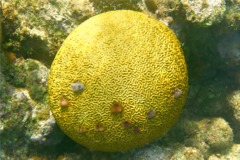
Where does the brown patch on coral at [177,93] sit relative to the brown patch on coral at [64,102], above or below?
above

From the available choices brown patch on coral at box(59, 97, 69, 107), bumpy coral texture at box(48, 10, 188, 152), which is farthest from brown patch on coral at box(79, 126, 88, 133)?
brown patch on coral at box(59, 97, 69, 107)

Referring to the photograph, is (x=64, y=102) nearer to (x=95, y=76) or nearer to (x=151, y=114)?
(x=95, y=76)

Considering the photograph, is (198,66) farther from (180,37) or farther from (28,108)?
(28,108)

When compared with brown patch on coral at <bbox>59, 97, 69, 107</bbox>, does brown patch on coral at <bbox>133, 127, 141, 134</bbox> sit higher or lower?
lower

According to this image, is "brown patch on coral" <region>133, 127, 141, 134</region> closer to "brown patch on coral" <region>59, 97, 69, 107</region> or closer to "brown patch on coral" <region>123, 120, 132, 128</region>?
"brown patch on coral" <region>123, 120, 132, 128</region>

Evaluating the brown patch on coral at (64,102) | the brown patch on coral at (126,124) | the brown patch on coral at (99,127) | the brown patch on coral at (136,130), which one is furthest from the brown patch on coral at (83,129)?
the brown patch on coral at (136,130)

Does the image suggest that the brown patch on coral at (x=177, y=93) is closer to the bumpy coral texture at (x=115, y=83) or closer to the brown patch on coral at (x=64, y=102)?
the bumpy coral texture at (x=115, y=83)
